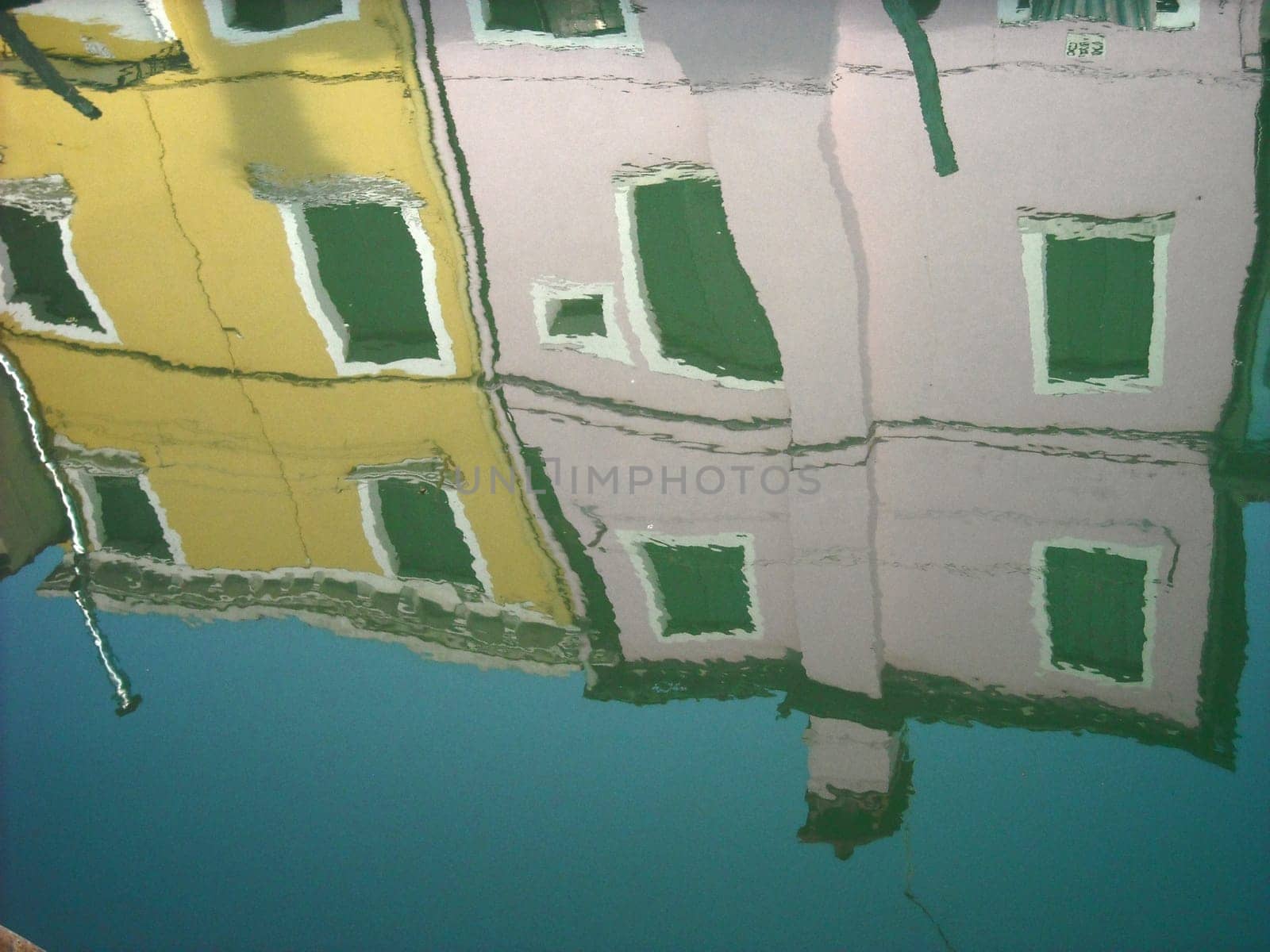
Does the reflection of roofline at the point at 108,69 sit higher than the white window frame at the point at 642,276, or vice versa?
the reflection of roofline at the point at 108,69

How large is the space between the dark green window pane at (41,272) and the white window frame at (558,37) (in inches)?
25.6

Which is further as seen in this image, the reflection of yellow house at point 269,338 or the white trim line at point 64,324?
the white trim line at point 64,324

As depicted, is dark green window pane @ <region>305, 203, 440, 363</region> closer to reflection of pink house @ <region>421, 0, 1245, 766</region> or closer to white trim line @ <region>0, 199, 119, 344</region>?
reflection of pink house @ <region>421, 0, 1245, 766</region>

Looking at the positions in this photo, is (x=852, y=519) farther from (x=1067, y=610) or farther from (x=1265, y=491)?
(x=1265, y=491)

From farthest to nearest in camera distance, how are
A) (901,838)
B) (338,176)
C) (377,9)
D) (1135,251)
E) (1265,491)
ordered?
(377,9) < (338,176) < (1135,251) < (1265,491) < (901,838)

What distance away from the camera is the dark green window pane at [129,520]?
983 mm

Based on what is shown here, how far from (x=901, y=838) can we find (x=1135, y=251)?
2.27ft

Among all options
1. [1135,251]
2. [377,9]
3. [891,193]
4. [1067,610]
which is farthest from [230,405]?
[1135,251]

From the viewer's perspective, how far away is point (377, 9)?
4.21ft

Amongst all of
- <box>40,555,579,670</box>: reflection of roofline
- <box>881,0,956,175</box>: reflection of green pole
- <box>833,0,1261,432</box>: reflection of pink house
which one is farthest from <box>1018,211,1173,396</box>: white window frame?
<box>40,555,579,670</box>: reflection of roofline

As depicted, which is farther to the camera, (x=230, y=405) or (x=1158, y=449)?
(x=230, y=405)

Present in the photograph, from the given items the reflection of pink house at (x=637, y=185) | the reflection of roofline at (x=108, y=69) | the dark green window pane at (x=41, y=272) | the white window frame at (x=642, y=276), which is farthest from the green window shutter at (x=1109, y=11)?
the dark green window pane at (x=41, y=272)

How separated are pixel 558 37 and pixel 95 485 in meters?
0.85

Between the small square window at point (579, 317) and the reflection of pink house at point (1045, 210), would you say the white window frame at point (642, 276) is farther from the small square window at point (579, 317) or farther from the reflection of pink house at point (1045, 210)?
the reflection of pink house at point (1045, 210)
